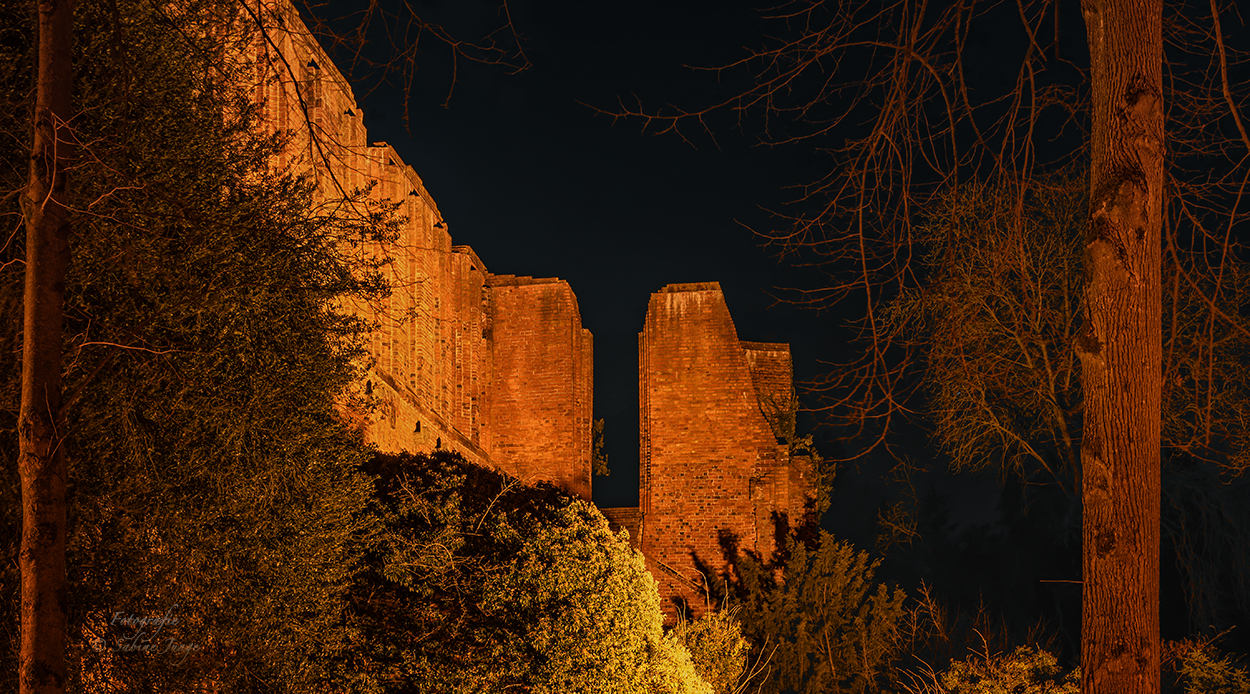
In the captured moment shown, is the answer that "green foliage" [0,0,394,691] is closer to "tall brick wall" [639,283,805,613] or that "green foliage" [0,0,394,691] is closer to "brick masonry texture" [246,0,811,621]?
"brick masonry texture" [246,0,811,621]

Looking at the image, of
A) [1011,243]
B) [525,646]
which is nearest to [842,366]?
[1011,243]

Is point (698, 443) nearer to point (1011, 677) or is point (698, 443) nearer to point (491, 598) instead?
point (1011, 677)

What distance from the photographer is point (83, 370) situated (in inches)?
198

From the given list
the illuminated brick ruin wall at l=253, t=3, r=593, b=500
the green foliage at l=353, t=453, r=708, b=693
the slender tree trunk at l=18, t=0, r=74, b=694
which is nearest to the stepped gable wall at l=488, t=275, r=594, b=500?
the illuminated brick ruin wall at l=253, t=3, r=593, b=500

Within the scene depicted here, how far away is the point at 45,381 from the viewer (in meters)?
3.38

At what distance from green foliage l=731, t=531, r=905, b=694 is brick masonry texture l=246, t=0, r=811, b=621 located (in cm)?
127

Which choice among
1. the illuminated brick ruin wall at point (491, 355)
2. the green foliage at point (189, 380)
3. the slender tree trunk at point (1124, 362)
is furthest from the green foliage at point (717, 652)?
the slender tree trunk at point (1124, 362)

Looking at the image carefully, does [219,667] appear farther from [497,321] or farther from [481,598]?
[497,321]

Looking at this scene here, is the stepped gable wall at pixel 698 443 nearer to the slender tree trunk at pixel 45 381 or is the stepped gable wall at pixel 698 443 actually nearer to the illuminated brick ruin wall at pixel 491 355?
the illuminated brick ruin wall at pixel 491 355

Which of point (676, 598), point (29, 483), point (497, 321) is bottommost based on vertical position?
point (676, 598)

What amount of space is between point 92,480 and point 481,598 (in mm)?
3747

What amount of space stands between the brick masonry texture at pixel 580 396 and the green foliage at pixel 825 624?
1.27 meters

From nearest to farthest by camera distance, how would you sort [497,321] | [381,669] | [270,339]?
[270,339] < [381,669] < [497,321]

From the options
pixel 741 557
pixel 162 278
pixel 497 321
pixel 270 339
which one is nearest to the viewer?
pixel 162 278
